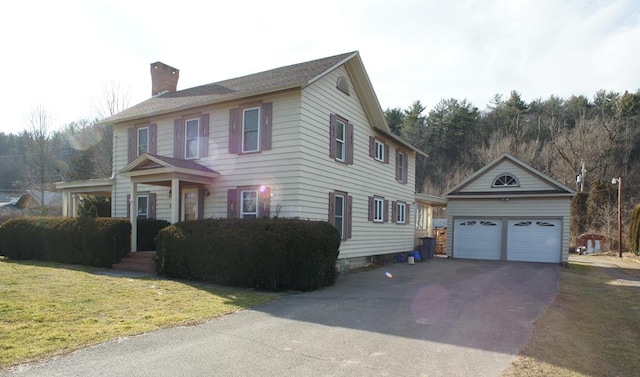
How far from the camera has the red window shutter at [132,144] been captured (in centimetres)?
1683

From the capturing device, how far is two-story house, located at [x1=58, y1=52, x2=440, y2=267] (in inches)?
506

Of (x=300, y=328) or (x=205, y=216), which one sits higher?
(x=205, y=216)

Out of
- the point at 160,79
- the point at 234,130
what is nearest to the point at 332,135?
the point at 234,130

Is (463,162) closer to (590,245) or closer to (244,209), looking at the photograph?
(590,245)

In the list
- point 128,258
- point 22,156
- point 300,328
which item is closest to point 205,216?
point 128,258

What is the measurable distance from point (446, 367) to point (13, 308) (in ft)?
23.1

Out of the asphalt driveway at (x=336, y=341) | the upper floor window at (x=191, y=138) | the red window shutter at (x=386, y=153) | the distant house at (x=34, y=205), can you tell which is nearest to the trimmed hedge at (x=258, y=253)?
the asphalt driveway at (x=336, y=341)

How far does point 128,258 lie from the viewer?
13.7 metres

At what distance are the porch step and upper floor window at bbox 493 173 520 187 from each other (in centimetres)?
1744

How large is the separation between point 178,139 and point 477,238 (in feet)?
53.6

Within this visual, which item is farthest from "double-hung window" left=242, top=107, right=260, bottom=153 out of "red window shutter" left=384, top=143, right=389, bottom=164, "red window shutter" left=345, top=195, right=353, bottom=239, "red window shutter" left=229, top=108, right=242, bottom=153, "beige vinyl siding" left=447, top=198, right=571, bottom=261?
"beige vinyl siding" left=447, top=198, right=571, bottom=261

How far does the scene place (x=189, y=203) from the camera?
51.0ft

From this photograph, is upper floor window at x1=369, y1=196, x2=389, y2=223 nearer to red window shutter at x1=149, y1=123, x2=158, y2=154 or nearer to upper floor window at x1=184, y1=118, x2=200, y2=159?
upper floor window at x1=184, y1=118, x2=200, y2=159

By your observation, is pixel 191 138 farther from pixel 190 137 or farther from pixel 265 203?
pixel 265 203
